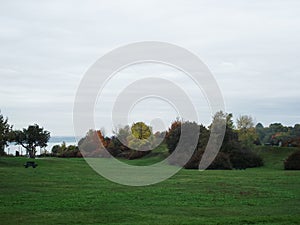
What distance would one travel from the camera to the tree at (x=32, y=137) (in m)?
63.3

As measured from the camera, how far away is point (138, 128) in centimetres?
6203

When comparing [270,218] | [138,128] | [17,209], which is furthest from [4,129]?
[270,218]

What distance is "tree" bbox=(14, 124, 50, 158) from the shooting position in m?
63.3

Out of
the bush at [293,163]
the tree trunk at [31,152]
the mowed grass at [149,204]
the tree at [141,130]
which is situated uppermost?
the tree at [141,130]

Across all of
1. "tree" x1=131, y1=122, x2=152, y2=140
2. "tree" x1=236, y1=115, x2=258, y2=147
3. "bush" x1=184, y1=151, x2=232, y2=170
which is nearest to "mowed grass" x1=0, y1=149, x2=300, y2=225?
"bush" x1=184, y1=151, x2=232, y2=170

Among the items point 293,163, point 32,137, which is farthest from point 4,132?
point 293,163

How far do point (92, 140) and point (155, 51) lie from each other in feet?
144

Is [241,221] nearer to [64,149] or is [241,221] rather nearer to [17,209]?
[17,209]

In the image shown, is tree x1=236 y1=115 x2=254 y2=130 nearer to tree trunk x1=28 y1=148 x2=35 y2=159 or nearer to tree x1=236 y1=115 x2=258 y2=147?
tree x1=236 y1=115 x2=258 y2=147

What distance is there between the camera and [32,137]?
63281 millimetres

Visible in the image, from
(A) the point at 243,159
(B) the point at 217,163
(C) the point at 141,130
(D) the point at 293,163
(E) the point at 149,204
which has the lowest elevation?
(E) the point at 149,204

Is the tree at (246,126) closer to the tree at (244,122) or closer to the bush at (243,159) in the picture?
the tree at (244,122)

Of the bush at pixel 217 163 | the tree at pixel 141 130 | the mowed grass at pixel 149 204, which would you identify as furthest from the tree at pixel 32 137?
the mowed grass at pixel 149 204

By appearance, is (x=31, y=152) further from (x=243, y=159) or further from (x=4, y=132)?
(x=243, y=159)
